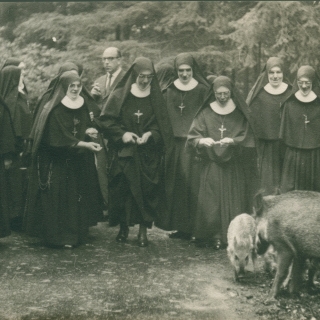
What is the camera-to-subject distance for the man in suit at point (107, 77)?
26.2ft

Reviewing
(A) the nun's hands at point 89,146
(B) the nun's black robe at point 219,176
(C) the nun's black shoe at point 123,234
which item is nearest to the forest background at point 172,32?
(B) the nun's black robe at point 219,176

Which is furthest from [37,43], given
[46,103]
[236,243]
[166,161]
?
[236,243]

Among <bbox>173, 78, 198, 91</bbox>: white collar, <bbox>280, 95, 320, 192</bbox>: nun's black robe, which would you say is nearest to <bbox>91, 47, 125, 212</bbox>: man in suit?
<bbox>173, 78, 198, 91</bbox>: white collar

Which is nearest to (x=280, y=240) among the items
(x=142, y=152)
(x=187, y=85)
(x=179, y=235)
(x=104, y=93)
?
(x=142, y=152)

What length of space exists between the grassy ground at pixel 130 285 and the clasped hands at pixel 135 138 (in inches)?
47.5

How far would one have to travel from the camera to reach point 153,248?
283 inches

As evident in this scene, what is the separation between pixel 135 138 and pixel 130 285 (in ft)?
6.36

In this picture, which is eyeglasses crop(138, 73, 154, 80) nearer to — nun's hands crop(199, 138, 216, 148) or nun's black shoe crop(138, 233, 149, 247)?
nun's hands crop(199, 138, 216, 148)

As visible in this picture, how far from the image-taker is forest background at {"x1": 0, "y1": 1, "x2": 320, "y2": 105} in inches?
248

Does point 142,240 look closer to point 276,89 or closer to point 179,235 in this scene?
point 179,235

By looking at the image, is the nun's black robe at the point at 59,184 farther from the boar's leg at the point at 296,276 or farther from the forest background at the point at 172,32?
the boar's leg at the point at 296,276

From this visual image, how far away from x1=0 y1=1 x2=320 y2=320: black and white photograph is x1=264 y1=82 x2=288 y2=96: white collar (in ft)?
0.05

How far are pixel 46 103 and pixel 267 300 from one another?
340 cm

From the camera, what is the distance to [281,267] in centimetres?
519
